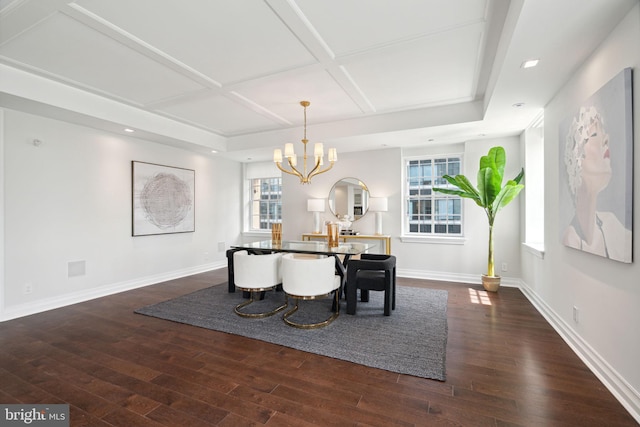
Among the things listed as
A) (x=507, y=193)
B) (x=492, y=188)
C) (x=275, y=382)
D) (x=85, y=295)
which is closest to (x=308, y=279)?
(x=275, y=382)

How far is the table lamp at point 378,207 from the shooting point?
5.58 m

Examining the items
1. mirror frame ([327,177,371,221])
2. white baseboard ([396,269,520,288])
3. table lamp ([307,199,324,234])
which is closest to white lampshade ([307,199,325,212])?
table lamp ([307,199,324,234])

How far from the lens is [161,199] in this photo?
5.34 m

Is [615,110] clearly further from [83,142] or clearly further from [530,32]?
[83,142]

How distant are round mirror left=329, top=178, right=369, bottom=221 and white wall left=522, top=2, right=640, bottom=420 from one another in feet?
9.99

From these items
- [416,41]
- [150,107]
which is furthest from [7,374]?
[416,41]

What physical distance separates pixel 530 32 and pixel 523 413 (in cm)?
248

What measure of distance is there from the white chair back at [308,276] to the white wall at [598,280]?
223cm

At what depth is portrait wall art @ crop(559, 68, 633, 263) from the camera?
1857mm

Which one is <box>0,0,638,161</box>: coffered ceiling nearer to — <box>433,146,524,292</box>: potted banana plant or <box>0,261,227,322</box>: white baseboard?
<box>433,146,524,292</box>: potted banana plant

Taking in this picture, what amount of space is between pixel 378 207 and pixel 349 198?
705 mm

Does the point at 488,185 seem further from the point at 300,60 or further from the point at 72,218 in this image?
the point at 72,218

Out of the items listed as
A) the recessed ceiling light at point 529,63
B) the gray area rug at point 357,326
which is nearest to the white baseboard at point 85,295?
the gray area rug at point 357,326

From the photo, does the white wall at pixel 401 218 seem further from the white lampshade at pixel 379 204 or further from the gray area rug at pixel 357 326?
the gray area rug at pixel 357 326
